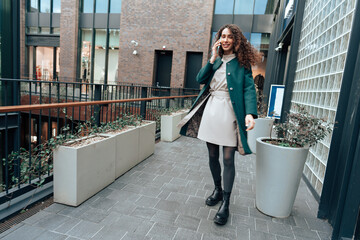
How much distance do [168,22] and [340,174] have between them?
43.3 feet

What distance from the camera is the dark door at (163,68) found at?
1424cm

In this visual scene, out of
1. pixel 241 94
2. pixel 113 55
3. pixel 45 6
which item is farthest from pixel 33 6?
pixel 241 94

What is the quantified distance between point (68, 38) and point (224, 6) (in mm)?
10322

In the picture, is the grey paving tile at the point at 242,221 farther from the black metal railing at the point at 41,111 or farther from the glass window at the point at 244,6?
the glass window at the point at 244,6

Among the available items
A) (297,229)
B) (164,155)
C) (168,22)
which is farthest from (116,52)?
(297,229)

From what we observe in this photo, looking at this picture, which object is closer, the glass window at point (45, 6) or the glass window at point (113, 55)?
the glass window at point (113, 55)

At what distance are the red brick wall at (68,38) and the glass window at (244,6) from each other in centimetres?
1028

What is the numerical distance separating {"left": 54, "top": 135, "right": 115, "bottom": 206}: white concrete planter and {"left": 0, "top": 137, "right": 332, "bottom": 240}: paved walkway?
0.32 ft

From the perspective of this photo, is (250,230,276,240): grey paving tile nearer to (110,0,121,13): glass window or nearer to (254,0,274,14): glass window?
(254,0,274,14): glass window

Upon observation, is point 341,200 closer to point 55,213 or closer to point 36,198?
point 55,213

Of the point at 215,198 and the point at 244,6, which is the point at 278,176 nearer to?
the point at 215,198

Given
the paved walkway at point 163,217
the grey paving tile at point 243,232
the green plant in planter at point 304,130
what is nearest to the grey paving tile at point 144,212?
the paved walkway at point 163,217

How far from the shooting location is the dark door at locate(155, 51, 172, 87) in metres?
14.2

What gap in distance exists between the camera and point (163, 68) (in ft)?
47.3
